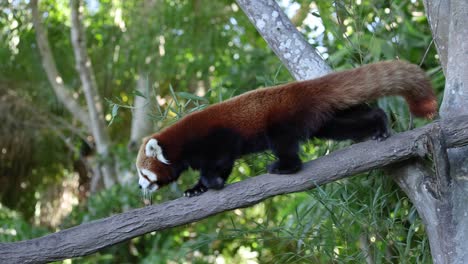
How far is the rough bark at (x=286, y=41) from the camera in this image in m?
2.56

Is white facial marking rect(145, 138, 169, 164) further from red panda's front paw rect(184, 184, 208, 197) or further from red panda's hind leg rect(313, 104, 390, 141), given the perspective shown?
red panda's hind leg rect(313, 104, 390, 141)

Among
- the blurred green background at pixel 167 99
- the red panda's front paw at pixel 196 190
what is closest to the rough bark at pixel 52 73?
the blurred green background at pixel 167 99

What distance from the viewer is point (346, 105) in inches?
90.4

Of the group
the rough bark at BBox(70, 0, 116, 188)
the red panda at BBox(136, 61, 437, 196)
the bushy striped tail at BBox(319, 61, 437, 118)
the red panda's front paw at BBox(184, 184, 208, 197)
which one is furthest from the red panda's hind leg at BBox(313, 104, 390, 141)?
the rough bark at BBox(70, 0, 116, 188)

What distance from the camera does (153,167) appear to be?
2549 millimetres

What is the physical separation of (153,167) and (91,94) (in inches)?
118

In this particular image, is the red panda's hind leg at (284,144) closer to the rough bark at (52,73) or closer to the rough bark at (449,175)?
the rough bark at (449,175)

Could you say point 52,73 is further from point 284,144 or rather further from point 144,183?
point 284,144

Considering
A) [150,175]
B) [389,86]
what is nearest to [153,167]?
[150,175]

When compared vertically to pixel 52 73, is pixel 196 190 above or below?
below

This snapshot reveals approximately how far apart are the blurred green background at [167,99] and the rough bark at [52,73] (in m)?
0.11

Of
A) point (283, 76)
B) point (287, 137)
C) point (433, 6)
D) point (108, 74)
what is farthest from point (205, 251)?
point (433, 6)

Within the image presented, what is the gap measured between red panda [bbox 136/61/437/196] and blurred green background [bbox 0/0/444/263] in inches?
10.4

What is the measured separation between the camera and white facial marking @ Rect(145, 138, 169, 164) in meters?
2.50
